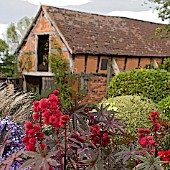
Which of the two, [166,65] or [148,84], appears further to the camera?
[166,65]

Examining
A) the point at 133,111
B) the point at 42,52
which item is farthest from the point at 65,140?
the point at 42,52

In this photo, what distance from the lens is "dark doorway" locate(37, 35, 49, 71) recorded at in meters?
15.3

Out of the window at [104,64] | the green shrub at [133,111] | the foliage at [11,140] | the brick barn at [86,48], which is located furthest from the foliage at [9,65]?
the foliage at [11,140]

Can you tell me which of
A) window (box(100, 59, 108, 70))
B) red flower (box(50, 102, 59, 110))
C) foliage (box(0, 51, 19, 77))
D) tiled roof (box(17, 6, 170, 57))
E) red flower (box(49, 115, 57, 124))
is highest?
red flower (box(50, 102, 59, 110))

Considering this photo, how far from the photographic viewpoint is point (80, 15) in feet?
52.0

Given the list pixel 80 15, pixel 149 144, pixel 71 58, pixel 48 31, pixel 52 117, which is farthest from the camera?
pixel 80 15

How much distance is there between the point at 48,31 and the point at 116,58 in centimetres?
308

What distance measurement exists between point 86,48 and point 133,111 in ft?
26.4

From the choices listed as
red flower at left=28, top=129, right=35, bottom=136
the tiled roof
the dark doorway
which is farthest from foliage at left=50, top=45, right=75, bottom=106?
red flower at left=28, top=129, right=35, bottom=136

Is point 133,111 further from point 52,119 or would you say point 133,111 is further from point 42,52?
point 42,52

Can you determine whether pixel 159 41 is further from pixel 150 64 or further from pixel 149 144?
pixel 149 144

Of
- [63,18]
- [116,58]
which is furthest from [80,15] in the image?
[116,58]

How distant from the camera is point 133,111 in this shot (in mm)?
5816

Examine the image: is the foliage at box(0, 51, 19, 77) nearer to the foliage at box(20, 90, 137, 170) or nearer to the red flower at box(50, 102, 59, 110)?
the foliage at box(20, 90, 137, 170)
